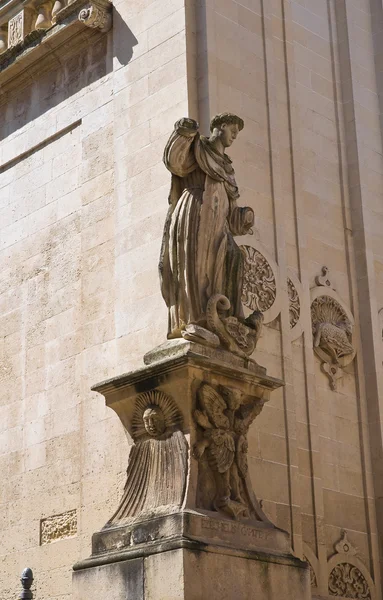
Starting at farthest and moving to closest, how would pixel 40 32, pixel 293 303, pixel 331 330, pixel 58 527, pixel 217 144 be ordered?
pixel 40 32 < pixel 331 330 < pixel 293 303 < pixel 58 527 < pixel 217 144

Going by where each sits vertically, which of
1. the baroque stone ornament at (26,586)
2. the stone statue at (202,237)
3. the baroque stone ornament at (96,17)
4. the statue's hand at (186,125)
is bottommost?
the baroque stone ornament at (26,586)

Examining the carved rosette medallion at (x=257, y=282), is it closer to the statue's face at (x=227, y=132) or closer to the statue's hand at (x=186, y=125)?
the statue's face at (x=227, y=132)

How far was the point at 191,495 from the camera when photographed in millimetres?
9008

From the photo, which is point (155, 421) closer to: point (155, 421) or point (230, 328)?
point (155, 421)

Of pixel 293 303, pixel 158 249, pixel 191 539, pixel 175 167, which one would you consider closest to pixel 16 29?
pixel 158 249

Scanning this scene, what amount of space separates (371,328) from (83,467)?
10.9ft

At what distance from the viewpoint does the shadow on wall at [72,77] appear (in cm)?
1312

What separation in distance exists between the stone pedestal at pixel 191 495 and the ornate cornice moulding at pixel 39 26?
524 centimetres

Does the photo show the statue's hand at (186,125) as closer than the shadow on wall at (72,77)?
Yes

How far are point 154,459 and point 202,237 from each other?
177 centimetres

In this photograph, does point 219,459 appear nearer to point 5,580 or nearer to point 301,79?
point 5,580

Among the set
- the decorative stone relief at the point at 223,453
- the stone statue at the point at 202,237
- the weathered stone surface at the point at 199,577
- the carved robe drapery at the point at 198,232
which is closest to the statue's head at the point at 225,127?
the stone statue at the point at 202,237

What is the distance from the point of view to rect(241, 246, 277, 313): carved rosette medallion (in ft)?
38.5

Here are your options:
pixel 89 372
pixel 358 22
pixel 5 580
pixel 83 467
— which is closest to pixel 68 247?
pixel 89 372
